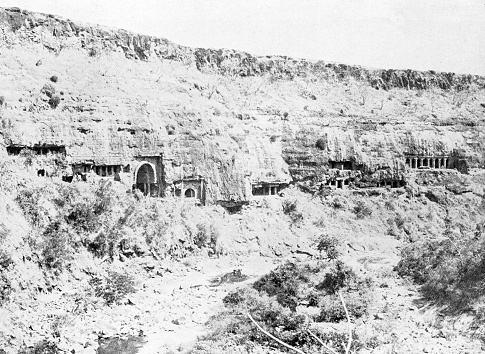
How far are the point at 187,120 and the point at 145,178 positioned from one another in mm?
5837

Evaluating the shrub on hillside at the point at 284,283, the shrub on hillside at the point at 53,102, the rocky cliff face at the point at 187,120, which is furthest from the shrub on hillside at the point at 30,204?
the shrub on hillside at the point at 284,283

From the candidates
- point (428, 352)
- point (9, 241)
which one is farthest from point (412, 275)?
point (9, 241)

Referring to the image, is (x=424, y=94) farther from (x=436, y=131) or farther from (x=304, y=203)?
(x=304, y=203)

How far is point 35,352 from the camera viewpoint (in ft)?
73.8

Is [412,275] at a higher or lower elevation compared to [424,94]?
lower

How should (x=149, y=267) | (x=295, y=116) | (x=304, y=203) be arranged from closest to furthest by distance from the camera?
(x=149, y=267) < (x=304, y=203) < (x=295, y=116)

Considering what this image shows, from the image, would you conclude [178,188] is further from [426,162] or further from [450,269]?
[426,162]

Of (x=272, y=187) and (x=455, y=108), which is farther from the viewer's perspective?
(x=455, y=108)

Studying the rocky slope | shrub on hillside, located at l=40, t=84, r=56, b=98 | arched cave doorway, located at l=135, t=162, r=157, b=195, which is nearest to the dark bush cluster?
the rocky slope

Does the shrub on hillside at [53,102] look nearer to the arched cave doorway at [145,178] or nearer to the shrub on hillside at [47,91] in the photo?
the shrub on hillside at [47,91]

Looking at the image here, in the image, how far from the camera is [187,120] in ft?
146

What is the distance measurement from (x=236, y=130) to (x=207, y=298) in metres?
18.3

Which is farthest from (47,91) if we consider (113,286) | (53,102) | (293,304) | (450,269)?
(450,269)

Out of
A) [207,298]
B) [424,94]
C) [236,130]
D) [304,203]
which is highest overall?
[424,94]
